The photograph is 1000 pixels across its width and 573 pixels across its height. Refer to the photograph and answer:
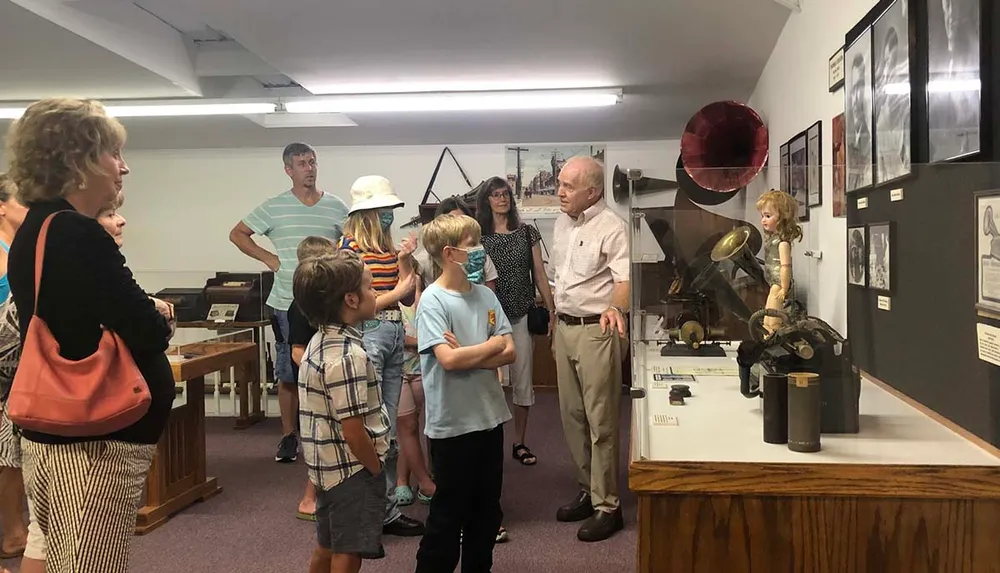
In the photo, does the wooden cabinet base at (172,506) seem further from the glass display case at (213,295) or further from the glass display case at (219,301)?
the glass display case at (213,295)

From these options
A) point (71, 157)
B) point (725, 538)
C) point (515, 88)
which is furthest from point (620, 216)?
point (515, 88)

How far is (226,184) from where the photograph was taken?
7164 mm

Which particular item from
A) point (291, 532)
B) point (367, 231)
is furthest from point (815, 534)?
point (291, 532)

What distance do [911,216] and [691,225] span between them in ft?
2.44

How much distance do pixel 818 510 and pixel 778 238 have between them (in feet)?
3.32

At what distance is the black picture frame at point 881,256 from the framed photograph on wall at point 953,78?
8.4 inches

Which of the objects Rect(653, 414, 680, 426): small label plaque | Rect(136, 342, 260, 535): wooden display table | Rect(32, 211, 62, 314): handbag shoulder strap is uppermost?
Rect(32, 211, 62, 314): handbag shoulder strap

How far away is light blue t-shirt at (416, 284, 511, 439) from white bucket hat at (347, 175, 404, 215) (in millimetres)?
727

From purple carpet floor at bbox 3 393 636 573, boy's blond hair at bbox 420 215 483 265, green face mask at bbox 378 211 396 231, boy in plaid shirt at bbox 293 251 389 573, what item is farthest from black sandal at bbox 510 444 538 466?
boy in plaid shirt at bbox 293 251 389 573

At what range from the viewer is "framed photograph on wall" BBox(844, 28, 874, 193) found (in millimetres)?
2158

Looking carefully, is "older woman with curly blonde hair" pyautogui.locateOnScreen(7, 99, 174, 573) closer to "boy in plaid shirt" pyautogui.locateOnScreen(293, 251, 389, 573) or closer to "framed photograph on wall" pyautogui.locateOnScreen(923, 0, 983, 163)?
"boy in plaid shirt" pyautogui.locateOnScreen(293, 251, 389, 573)

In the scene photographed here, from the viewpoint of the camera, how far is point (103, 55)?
398 centimetres

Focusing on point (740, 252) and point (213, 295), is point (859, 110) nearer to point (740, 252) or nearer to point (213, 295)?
point (740, 252)

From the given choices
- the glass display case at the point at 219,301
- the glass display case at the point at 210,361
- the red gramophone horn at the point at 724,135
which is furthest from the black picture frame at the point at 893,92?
the glass display case at the point at 219,301
